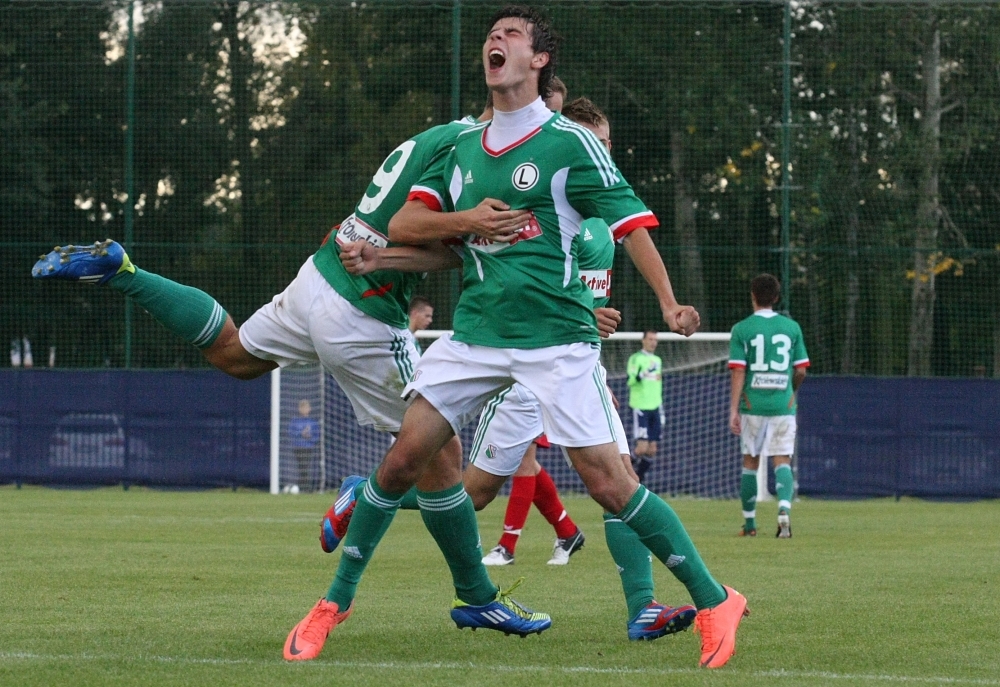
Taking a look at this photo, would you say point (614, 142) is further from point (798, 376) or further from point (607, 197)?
point (607, 197)

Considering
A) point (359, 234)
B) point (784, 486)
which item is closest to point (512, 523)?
point (359, 234)

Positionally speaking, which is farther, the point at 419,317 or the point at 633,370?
the point at 633,370

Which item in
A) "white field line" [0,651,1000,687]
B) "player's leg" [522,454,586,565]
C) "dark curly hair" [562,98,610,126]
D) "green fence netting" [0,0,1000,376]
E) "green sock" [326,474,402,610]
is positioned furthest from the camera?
"green fence netting" [0,0,1000,376]

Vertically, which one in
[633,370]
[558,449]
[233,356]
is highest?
[233,356]

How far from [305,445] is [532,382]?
46.6 feet

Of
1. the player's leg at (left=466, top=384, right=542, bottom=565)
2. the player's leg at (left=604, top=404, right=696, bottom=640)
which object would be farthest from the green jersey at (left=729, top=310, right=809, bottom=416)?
the player's leg at (left=604, top=404, right=696, bottom=640)

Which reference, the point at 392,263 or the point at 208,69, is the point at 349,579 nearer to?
the point at 392,263

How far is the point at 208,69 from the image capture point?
22.0 metres

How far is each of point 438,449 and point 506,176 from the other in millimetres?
977

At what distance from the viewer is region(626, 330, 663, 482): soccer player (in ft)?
60.7

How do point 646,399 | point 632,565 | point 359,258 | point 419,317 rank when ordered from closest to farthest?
point 359,258 → point 632,565 → point 419,317 → point 646,399

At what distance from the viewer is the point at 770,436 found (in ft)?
42.9

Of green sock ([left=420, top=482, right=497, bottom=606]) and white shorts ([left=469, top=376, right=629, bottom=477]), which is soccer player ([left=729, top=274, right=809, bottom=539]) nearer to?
white shorts ([left=469, top=376, right=629, bottom=477])

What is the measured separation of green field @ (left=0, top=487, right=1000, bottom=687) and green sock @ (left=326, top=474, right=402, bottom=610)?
0.21 meters
